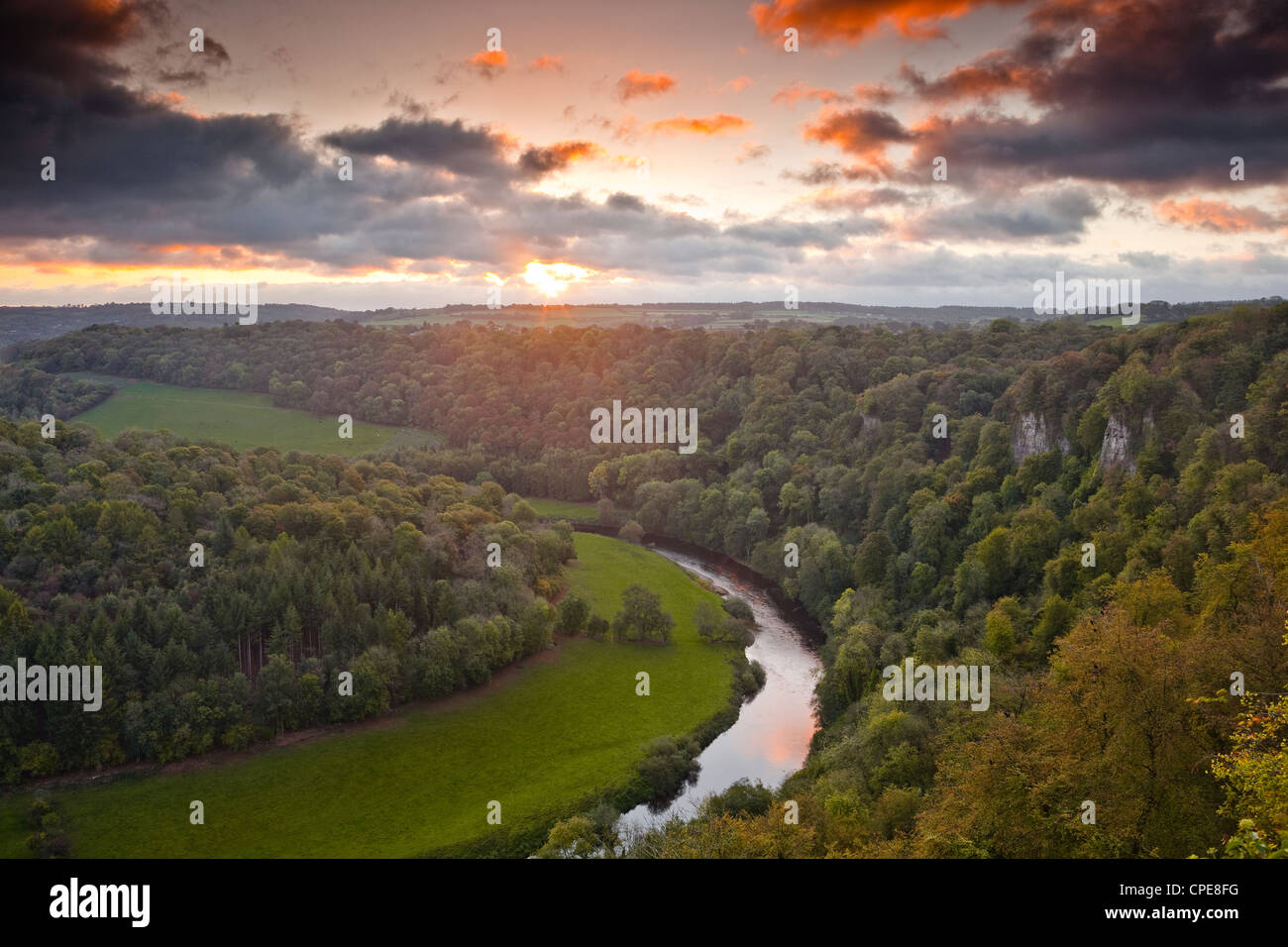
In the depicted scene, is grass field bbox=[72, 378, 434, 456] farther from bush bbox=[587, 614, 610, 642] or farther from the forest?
bush bbox=[587, 614, 610, 642]

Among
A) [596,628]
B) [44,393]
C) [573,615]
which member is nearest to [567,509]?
[596,628]

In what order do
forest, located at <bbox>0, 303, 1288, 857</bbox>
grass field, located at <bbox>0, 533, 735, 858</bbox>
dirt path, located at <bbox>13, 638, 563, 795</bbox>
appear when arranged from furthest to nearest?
1. dirt path, located at <bbox>13, 638, 563, 795</bbox>
2. grass field, located at <bbox>0, 533, 735, 858</bbox>
3. forest, located at <bbox>0, 303, 1288, 857</bbox>

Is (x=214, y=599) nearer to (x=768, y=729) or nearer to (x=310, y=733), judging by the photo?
(x=310, y=733)

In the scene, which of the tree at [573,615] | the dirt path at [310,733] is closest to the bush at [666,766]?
the dirt path at [310,733]

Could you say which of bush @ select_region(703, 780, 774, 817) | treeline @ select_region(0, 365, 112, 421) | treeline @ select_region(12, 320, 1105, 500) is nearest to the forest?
bush @ select_region(703, 780, 774, 817)

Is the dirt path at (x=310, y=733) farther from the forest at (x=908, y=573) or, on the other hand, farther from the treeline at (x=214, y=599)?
the forest at (x=908, y=573)
